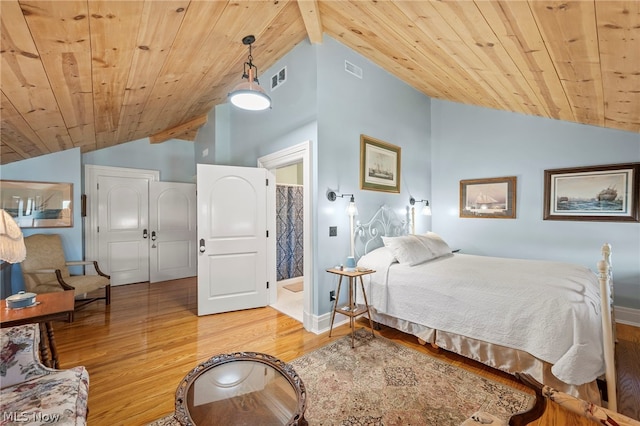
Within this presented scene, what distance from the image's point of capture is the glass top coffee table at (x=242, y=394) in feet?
3.92

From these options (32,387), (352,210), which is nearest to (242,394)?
(32,387)

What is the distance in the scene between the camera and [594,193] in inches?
134

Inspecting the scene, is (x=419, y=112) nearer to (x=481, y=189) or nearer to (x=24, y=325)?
(x=481, y=189)

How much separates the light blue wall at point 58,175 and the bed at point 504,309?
4402mm

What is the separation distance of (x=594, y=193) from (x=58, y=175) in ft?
24.2

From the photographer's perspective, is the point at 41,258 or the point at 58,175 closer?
the point at 41,258

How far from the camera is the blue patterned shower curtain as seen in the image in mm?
5066

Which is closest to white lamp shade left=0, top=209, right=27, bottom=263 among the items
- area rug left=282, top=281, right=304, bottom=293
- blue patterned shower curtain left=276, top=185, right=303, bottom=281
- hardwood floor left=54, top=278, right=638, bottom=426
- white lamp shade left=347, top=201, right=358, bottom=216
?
hardwood floor left=54, top=278, right=638, bottom=426

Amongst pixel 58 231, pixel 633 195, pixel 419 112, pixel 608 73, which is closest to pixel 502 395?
pixel 608 73

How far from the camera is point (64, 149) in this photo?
3.97 metres

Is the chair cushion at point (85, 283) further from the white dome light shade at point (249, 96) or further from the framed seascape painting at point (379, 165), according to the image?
the framed seascape painting at point (379, 165)

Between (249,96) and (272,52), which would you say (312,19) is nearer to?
(272,52)

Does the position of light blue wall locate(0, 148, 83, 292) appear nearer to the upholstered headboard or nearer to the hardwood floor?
the hardwood floor

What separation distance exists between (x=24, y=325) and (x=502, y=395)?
318 centimetres
